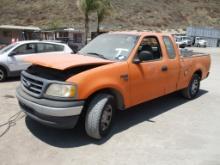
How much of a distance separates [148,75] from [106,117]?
132 centimetres

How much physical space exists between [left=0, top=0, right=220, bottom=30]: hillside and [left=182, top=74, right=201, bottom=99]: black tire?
39.2 meters

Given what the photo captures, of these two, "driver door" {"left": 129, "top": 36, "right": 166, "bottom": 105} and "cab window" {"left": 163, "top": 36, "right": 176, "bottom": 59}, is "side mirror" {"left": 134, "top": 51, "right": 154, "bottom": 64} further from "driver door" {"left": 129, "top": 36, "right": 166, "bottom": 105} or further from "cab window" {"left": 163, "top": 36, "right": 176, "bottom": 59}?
"cab window" {"left": 163, "top": 36, "right": 176, "bottom": 59}

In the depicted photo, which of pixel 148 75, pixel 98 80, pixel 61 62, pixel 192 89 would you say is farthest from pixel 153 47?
pixel 61 62

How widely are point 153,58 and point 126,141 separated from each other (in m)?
1.95

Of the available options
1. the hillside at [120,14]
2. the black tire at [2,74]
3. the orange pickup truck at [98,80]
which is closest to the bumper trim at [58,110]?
the orange pickup truck at [98,80]

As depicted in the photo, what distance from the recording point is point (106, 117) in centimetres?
473

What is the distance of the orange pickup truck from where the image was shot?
416 cm

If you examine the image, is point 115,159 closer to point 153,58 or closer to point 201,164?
point 201,164

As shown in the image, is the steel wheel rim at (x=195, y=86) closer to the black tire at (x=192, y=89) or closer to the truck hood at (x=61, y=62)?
the black tire at (x=192, y=89)

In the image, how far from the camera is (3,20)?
5172cm

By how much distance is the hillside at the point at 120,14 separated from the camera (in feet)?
174

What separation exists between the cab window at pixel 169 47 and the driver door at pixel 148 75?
291 mm

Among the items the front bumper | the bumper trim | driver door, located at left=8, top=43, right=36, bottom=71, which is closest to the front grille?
the front bumper

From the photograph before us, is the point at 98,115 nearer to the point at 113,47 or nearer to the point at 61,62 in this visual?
the point at 61,62
